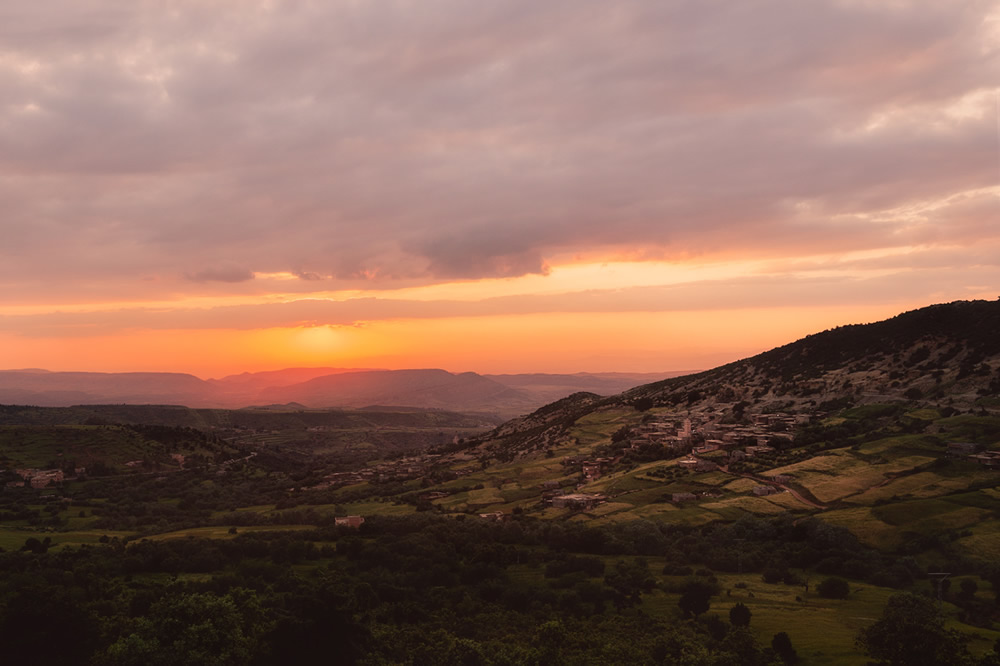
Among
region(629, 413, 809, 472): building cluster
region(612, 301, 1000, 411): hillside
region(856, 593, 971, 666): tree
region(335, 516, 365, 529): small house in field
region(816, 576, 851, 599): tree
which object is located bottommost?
region(335, 516, 365, 529): small house in field

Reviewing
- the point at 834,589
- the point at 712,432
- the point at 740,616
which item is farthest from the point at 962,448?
the point at 740,616

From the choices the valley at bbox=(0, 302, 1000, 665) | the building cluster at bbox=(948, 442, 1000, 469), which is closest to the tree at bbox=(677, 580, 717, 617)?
the valley at bbox=(0, 302, 1000, 665)

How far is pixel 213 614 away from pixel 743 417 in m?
97.9

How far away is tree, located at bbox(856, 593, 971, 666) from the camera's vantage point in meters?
28.8

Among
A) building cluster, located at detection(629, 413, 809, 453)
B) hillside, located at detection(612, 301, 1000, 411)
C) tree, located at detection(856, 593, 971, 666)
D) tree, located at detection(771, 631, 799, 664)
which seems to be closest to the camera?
tree, located at detection(856, 593, 971, 666)

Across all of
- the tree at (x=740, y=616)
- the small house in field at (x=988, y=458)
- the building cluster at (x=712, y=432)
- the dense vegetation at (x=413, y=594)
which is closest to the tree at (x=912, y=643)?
the dense vegetation at (x=413, y=594)

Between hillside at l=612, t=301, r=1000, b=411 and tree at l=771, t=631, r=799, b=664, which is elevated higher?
hillside at l=612, t=301, r=1000, b=411

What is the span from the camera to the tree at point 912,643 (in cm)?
2875

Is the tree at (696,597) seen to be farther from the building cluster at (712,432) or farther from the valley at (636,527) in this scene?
the building cluster at (712,432)

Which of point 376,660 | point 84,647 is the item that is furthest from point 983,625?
point 84,647

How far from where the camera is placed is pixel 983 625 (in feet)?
126

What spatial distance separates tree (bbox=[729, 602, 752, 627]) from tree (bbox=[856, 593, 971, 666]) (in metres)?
7.60

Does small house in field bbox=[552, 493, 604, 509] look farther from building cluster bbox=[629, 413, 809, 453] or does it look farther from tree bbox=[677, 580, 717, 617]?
→ tree bbox=[677, 580, 717, 617]

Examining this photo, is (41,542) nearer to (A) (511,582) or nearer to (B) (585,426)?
(A) (511,582)
